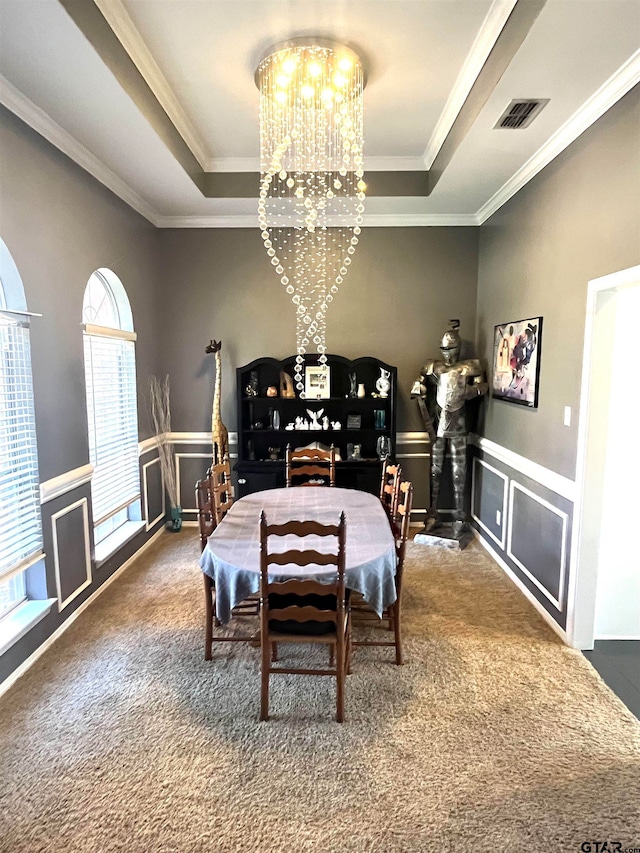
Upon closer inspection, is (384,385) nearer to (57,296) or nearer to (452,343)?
(452,343)

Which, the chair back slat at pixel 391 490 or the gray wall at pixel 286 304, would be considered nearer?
the chair back slat at pixel 391 490

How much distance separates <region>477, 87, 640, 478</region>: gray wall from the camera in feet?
7.38

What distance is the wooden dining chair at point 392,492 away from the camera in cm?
286

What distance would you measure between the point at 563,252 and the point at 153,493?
372 centimetres

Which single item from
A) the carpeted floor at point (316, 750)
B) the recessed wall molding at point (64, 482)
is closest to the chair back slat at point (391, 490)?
the carpeted floor at point (316, 750)

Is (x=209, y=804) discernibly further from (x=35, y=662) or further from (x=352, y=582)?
(x=35, y=662)

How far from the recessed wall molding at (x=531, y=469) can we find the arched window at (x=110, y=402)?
2.98 m

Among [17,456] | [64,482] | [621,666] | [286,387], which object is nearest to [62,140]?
[17,456]

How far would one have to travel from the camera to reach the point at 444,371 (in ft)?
13.8

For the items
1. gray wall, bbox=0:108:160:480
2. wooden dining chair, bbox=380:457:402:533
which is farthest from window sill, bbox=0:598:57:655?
wooden dining chair, bbox=380:457:402:533

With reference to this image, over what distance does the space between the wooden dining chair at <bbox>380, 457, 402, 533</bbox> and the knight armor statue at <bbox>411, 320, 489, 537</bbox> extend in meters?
1.15

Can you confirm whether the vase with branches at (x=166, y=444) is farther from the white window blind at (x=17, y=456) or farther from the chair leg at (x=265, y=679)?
the chair leg at (x=265, y=679)

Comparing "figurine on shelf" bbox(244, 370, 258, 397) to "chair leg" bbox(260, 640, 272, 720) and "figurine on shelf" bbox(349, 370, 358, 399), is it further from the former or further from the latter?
"chair leg" bbox(260, 640, 272, 720)

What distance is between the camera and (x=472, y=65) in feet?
8.23
